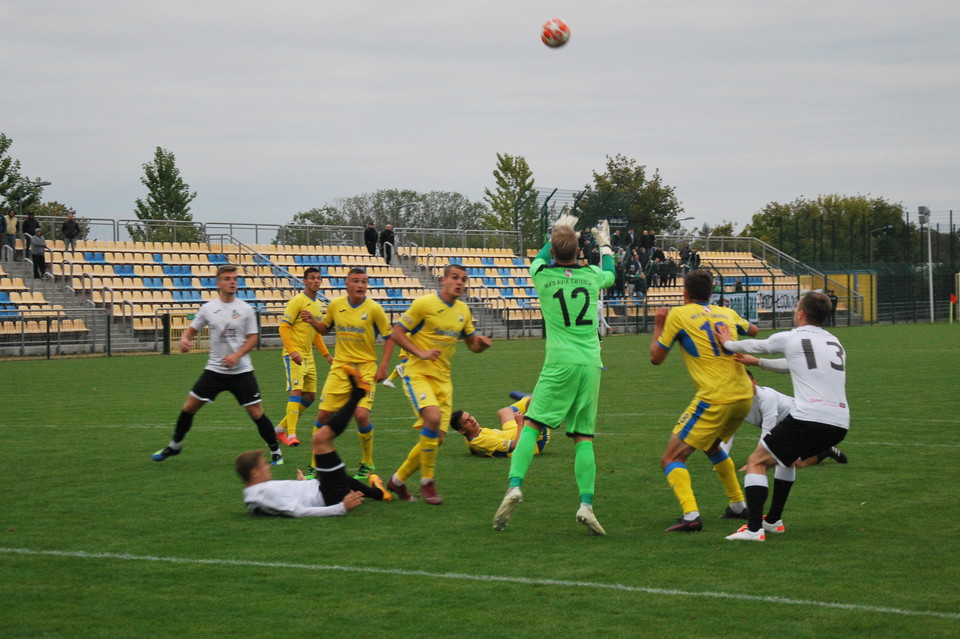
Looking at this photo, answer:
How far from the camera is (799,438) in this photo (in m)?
6.86

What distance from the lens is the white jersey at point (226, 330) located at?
417 inches

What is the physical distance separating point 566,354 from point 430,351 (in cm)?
139

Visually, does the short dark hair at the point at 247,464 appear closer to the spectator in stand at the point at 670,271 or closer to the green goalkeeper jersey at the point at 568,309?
the green goalkeeper jersey at the point at 568,309

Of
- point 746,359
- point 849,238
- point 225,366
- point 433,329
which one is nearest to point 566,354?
point 746,359

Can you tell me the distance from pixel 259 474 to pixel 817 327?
4235mm

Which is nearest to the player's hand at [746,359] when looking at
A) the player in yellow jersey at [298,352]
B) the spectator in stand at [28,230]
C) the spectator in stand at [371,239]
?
the player in yellow jersey at [298,352]

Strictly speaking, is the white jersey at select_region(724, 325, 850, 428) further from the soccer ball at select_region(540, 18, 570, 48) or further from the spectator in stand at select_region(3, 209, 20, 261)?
the spectator in stand at select_region(3, 209, 20, 261)

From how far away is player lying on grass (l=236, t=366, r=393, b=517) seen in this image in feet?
26.1

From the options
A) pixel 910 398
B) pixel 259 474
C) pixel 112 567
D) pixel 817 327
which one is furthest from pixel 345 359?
pixel 910 398

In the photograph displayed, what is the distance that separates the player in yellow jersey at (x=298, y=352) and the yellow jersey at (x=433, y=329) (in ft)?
10.3

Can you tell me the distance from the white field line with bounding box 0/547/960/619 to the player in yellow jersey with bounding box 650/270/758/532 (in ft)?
5.20

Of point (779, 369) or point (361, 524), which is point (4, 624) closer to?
point (361, 524)

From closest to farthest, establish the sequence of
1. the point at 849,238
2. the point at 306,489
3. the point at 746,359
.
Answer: the point at 746,359, the point at 306,489, the point at 849,238

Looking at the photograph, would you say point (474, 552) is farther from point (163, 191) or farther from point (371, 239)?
point (163, 191)
